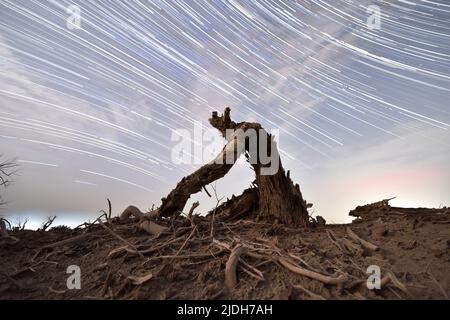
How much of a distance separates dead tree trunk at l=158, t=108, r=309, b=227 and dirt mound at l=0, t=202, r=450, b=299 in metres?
0.56

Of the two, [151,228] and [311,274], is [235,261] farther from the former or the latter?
[151,228]

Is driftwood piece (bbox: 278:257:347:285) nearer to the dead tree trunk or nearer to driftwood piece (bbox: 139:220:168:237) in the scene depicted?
the dead tree trunk

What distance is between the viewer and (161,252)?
5.77 meters

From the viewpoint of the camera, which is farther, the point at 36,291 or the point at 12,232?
the point at 12,232

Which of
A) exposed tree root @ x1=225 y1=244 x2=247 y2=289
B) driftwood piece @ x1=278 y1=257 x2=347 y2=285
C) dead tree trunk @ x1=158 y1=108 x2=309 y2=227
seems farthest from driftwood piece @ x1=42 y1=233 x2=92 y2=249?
driftwood piece @ x1=278 y1=257 x2=347 y2=285

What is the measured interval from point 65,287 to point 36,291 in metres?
0.48

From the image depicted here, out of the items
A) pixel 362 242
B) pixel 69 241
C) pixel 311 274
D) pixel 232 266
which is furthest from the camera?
pixel 69 241

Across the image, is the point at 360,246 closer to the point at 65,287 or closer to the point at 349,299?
the point at 349,299

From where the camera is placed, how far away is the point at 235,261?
502 cm

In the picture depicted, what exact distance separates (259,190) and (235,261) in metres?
3.12

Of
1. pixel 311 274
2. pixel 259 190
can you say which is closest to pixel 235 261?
pixel 311 274

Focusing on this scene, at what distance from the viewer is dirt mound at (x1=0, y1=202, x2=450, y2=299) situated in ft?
15.1
